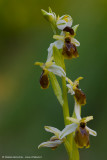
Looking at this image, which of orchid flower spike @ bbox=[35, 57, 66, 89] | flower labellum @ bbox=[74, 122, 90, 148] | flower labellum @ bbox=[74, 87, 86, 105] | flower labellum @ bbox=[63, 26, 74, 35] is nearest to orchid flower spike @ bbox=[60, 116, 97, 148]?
flower labellum @ bbox=[74, 122, 90, 148]

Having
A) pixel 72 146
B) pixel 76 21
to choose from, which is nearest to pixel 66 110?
pixel 72 146

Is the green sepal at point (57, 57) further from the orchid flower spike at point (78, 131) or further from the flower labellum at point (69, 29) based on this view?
the orchid flower spike at point (78, 131)

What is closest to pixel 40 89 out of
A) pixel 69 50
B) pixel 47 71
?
pixel 47 71

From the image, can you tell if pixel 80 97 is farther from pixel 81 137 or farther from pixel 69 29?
pixel 69 29

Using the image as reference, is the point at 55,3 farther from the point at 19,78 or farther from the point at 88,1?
the point at 19,78

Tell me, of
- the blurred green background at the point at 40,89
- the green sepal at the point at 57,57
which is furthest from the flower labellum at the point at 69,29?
the blurred green background at the point at 40,89

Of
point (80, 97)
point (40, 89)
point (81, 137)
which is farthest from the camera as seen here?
point (40, 89)
